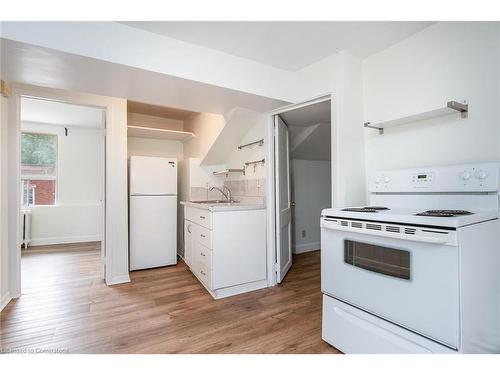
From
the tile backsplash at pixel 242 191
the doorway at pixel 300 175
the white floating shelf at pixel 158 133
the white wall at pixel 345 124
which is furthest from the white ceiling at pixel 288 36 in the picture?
the white floating shelf at pixel 158 133

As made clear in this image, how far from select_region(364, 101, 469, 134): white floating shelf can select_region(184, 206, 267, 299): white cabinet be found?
137cm

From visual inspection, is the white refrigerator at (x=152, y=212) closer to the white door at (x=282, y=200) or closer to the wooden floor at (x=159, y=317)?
the wooden floor at (x=159, y=317)

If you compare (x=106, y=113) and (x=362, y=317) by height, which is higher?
(x=106, y=113)

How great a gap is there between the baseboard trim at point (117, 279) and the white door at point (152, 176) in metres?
1.03

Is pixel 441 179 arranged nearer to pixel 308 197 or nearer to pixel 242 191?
pixel 242 191

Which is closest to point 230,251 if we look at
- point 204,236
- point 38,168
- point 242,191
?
point 204,236

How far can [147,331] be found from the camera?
6.12 feet

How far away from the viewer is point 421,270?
1197 mm

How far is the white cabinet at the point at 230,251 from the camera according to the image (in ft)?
8.07

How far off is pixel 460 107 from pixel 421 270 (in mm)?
1004

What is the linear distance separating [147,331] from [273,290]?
124 centimetres

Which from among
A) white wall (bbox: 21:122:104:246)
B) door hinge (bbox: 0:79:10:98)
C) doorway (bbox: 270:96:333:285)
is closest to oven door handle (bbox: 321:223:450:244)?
doorway (bbox: 270:96:333:285)
